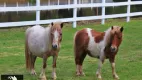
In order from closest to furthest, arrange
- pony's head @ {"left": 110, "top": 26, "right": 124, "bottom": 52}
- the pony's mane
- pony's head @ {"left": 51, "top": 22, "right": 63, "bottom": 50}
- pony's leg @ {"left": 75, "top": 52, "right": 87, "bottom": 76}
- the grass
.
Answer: pony's head @ {"left": 51, "top": 22, "right": 63, "bottom": 50} → pony's head @ {"left": 110, "top": 26, "right": 124, "bottom": 52} → the pony's mane → pony's leg @ {"left": 75, "top": 52, "right": 87, "bottom": 76} → the grass

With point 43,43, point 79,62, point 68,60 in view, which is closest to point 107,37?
point 79,62

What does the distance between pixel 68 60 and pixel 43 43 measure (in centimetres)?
272

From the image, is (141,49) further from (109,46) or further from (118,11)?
(118,11)

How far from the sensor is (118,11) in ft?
70.5

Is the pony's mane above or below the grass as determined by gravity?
above

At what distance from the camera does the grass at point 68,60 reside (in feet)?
27.6

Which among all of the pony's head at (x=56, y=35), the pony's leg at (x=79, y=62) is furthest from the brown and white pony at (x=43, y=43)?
the pony's leg at (x=79, y=62)

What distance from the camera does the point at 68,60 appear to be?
10.1 metres

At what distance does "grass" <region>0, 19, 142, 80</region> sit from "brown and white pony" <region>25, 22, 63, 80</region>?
0.39 meters

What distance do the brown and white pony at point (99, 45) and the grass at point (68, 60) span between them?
1.37 feet

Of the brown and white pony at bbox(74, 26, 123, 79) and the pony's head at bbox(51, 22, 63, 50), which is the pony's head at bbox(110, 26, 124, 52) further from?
the pony's head at bbox(51, 22, 63, 50)

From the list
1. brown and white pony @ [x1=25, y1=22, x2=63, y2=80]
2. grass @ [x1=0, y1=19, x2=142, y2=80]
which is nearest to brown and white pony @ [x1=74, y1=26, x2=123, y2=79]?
grass @ [x1=0, y1=19, x2=142, y2=80]

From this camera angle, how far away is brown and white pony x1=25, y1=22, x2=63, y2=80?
7.14 metres

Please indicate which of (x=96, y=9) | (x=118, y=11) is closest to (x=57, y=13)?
(x=96, y=9)
